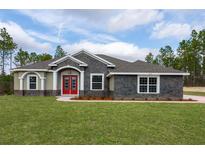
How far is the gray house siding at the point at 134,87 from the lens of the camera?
66.6 feet

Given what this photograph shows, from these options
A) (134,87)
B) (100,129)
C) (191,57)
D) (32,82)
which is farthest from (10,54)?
(191,57)

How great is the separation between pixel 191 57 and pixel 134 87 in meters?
44.0

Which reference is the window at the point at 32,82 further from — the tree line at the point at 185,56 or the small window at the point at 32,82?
the tree line at the point at 185,56

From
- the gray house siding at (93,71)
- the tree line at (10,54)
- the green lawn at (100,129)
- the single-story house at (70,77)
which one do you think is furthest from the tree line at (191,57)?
the green lawn at (100,129)

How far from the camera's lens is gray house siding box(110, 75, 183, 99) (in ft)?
66.6

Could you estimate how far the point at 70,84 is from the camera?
23.8m

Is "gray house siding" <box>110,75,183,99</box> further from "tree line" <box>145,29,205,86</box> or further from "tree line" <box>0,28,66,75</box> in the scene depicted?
"tree line" <box>145,29,205,86</box>

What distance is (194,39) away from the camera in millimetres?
57250

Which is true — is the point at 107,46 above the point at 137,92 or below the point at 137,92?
above

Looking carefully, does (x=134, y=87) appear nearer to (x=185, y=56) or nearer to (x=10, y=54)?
(x=10, y=54)

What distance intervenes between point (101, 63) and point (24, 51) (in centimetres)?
3537

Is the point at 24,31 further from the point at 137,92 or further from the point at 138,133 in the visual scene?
the point at 138,133

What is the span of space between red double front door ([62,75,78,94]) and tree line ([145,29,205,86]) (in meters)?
42.3
